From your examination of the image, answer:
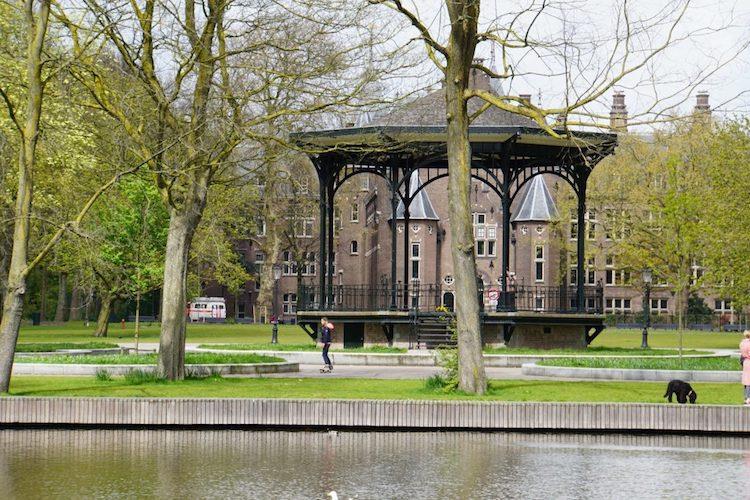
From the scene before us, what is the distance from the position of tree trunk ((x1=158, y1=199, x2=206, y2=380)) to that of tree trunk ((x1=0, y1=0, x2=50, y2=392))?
388 centimetres

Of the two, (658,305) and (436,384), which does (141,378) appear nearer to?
(436,384)

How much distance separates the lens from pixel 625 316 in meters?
98.2

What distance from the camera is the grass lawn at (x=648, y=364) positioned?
107ft

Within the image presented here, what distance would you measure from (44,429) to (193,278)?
4450 cm

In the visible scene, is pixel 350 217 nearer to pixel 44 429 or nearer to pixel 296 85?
pixel 296 85

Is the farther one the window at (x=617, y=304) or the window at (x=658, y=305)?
the window at (x=617, y=304)

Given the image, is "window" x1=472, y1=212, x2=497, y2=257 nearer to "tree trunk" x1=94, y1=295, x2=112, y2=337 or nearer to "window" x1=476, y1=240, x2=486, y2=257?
"window" x1=476, y1=240, x2=486, y2=257

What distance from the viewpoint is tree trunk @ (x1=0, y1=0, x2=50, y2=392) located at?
2273cm

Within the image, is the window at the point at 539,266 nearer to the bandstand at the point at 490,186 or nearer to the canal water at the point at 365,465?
the bandstand at the point at 490,186

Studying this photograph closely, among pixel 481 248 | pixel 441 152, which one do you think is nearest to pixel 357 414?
pixel 441 152

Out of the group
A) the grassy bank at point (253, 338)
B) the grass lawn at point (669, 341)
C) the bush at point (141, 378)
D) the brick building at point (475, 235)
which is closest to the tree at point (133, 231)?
the grassy bank at point (253, 338)

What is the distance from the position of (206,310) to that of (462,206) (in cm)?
8367

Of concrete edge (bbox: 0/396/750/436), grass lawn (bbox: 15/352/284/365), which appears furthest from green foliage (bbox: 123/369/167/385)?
concrete edge (bbox: 0/396/750/436)

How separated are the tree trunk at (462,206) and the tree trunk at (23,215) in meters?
7.86
